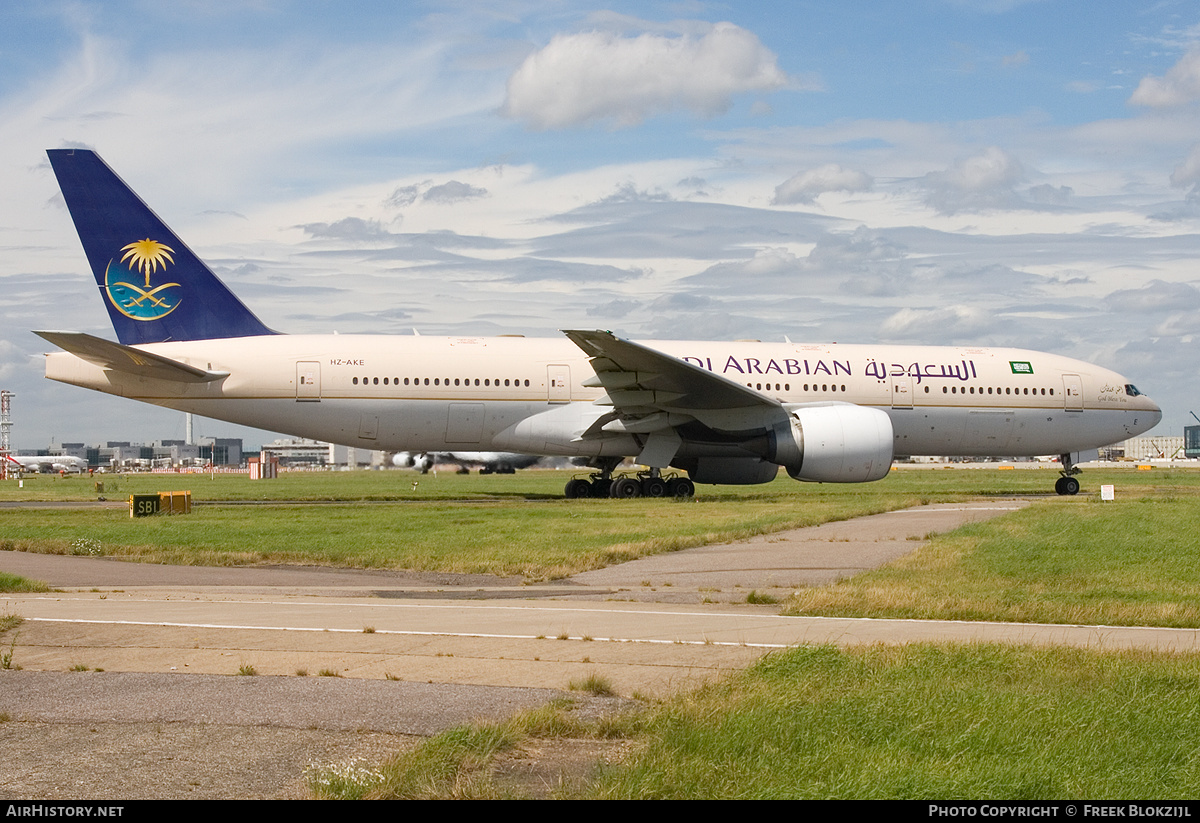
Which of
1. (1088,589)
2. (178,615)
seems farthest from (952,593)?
(178,615)

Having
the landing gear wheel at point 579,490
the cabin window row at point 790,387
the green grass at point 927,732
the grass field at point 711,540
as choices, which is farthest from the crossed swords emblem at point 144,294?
the green grass at point 927,732

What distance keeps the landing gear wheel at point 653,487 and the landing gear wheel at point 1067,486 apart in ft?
39.6

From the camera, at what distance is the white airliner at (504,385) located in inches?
1033

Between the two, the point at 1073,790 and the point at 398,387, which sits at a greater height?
the point at 398,387

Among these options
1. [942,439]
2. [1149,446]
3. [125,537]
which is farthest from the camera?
[1149,446]

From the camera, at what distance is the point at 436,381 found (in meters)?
27.8

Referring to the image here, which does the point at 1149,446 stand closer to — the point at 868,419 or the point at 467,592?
the point at 868,419

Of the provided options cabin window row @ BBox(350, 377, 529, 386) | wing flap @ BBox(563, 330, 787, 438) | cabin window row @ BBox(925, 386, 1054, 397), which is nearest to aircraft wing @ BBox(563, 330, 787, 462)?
wing flap @ BBox(563, 330, 787, 438)

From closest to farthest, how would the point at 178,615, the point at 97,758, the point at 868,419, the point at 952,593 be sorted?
the point at 97,758 < the point at 178,615 < the point at 952,593 < the point at 868,419

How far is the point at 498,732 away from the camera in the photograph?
5.34m

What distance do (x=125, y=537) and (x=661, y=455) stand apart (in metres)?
13.3

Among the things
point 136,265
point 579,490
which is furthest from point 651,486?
point 136,265

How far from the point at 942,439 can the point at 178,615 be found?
2480 cm

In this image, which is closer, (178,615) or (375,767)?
(375,767)
